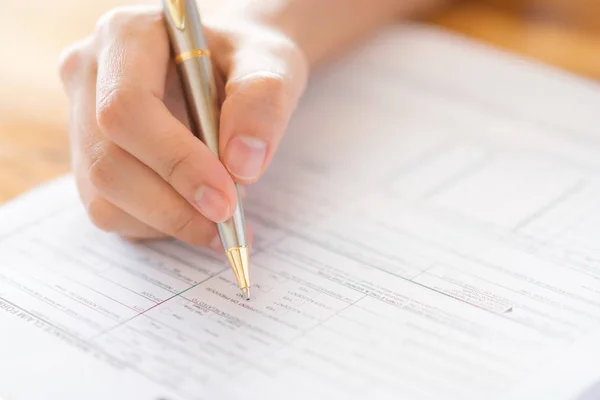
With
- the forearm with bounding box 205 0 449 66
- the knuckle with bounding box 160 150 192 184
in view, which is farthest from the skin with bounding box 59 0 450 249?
the forearm with bounding box 205 0 449 66

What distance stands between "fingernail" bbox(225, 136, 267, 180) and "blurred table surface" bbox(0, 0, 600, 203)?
24cm

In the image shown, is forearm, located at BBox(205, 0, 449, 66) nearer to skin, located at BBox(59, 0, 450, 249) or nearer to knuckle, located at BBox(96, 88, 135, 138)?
skin, located at BBox(59, 0, 450, 249)

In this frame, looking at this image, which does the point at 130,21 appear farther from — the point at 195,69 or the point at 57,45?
the point at 57,45

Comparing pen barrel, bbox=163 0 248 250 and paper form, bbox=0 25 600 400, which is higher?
pen barrel, bbox=163 0 248 250

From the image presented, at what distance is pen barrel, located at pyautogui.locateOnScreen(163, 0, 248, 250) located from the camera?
1.67ft

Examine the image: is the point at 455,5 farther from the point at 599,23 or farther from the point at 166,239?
the point at 166,239

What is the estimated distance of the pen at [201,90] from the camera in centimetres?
50

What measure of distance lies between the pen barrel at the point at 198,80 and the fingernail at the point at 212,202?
0.01m

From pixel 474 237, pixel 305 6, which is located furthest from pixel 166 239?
pixel 305 6

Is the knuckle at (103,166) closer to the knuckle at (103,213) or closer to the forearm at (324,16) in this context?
the knuckle at (103,213)

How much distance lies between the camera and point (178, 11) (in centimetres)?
55

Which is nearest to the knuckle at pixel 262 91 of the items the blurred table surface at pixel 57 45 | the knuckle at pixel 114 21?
the knuckle at pixel 114 21

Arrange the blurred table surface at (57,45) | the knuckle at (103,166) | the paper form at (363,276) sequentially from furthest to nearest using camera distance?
the blurred table surface at (57,45)
the knuckle at (103,166)
the paper form at (363,276)

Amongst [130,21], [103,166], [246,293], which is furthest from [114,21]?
[246,293]
